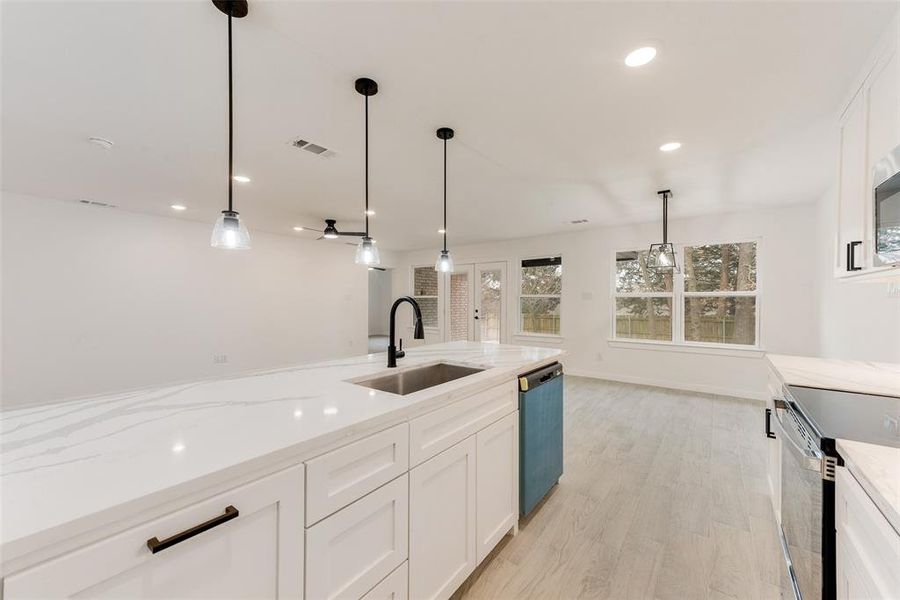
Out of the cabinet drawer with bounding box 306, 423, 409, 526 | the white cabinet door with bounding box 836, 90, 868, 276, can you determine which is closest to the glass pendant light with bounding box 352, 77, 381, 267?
the cabinet drawer with bounding box 306, 423, 409, 526

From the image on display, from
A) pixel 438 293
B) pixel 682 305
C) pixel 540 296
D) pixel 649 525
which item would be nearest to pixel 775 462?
pixel 649 525

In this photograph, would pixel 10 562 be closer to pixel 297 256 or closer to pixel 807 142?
pixel 807 142

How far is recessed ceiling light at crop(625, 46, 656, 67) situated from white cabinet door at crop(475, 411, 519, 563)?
1.91 m

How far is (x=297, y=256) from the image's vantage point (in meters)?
6.59

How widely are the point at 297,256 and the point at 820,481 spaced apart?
695 cm

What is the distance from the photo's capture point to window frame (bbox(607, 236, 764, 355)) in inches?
182

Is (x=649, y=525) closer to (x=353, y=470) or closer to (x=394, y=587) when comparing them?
(x=394, y=587)

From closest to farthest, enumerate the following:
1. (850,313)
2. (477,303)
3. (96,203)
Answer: (850,313) < (96,203) < (477,303)

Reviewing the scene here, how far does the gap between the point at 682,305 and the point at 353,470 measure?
5466 mm

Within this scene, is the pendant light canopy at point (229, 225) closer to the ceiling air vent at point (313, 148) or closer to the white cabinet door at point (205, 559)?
the white cabinet door at point (205, 559)

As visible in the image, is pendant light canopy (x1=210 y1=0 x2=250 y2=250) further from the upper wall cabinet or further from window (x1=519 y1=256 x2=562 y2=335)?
window (x1=519 y1=256 x2=562 y2=335)

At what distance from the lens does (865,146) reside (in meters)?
1.62

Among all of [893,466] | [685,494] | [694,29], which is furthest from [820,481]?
[694,29]

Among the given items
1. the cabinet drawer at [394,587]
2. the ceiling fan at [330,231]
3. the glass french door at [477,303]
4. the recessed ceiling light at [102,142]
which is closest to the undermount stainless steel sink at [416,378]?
the cabinet drawer at [394,587]
